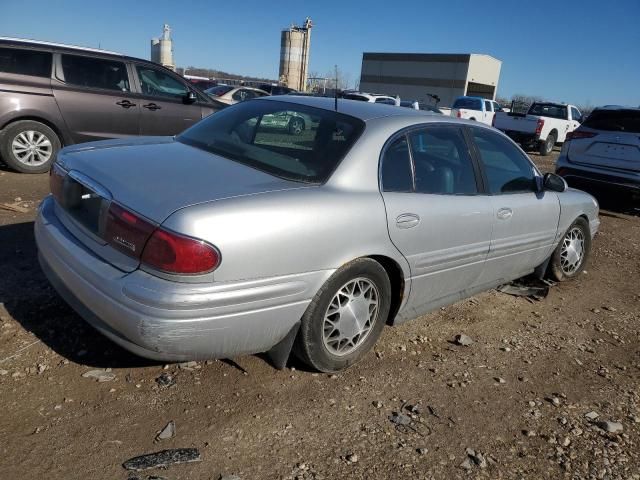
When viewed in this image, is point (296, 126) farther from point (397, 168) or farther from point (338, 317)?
point (338, 317)

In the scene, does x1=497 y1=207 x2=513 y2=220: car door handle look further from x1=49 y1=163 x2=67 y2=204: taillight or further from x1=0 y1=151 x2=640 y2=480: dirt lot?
x1=49 y1=163 x2=67 y2=204: taillight

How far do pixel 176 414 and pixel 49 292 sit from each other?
158 cm

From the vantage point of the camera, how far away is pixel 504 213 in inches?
150

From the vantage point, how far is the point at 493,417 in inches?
113

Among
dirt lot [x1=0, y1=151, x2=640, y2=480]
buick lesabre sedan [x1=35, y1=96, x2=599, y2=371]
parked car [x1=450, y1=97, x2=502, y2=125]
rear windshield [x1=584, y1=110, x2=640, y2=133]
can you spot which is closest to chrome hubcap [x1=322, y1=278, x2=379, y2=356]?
buick lesabre sedan [x1=35, y1=96, x2=599, y2=371]

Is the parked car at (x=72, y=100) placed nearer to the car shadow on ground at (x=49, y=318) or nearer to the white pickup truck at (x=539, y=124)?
the car shadow on ground at (x=49, y=318)

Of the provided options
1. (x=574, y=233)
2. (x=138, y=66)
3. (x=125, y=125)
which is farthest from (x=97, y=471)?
(x=138, y=66)

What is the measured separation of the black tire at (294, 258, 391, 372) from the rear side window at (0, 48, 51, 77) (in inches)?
243

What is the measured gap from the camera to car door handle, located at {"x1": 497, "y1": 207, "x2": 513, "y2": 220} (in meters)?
3.78

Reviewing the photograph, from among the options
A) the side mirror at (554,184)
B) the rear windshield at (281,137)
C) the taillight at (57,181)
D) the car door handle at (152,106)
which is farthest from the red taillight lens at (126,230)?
the car door handle at (152,106)

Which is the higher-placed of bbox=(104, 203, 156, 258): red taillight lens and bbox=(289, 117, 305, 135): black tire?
bbox=(289, 117, 305, 135): black tire

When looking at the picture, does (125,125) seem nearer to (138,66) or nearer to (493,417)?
(138,66)

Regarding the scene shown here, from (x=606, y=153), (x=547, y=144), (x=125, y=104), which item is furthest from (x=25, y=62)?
(x=547, y=144)

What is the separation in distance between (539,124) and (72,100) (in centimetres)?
1446
